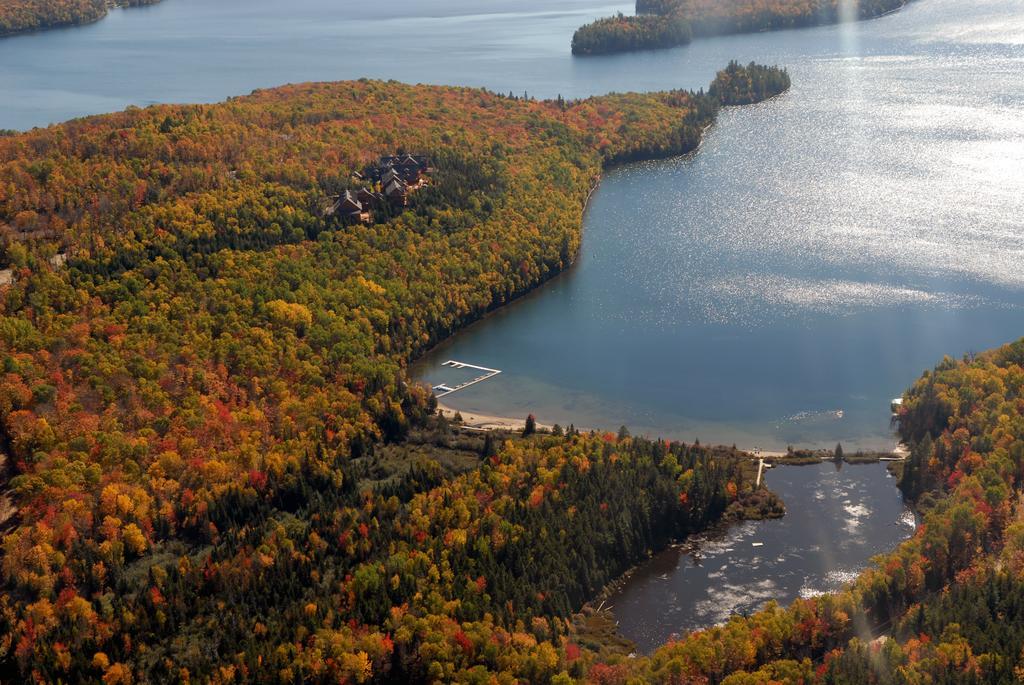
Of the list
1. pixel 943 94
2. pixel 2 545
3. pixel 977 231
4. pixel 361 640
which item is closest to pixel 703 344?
pixel 977 231

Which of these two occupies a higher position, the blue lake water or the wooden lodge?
the wooden lodge

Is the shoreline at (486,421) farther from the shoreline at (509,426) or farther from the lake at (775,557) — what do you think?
the lake at (775,557)

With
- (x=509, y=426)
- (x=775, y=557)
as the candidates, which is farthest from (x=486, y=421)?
(x=775, y=557)

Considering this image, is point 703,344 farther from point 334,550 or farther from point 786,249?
point 334,550

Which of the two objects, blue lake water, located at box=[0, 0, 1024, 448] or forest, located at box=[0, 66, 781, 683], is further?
blue lake water, located at box=[0, 0, 1024, 448]

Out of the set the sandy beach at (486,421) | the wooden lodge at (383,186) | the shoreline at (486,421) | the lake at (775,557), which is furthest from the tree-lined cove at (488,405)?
the sandy beach at (486,421)

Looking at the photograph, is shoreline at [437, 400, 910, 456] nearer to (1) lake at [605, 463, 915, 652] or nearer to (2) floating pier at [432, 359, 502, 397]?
(2) floating pier at [432, 359, 502, 397]

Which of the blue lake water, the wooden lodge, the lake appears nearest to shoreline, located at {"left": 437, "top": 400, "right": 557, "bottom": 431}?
the blue lake water
